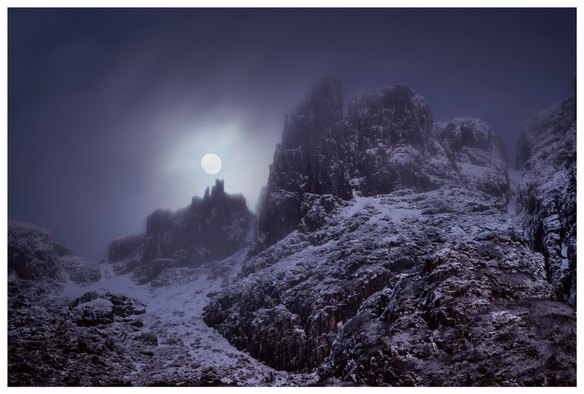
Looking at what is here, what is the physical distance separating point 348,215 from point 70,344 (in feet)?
210

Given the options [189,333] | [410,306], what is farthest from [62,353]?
[410,306]

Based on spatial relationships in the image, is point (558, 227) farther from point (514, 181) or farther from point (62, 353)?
point (514, 181)

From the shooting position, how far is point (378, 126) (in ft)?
379

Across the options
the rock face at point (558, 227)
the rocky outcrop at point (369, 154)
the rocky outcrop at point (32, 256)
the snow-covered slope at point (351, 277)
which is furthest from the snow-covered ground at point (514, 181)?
the rocky outcrop at point (32, 256)

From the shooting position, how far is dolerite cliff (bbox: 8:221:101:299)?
93.4 m

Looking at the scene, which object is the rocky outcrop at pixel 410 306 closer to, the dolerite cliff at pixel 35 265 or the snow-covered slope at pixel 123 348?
the snow-covered slope at pixel 123 348

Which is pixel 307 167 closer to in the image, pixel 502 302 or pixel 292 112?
pixel 292 112

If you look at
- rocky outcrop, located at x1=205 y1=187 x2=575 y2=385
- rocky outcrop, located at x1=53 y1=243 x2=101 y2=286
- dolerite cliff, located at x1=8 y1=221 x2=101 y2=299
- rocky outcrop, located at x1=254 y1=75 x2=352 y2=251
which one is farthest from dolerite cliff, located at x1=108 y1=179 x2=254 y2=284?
rocky outcrop, located at x1=205 y1=187 x2=575 y2=385

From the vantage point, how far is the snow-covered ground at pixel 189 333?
150 ft

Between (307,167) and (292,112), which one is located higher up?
(292,112)

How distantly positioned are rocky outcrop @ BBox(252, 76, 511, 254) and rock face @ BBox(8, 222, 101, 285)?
60.4 meters

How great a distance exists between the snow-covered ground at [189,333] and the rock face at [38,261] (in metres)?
5.37

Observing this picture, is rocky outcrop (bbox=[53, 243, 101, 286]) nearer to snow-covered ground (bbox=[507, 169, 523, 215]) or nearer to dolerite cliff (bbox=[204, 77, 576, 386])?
dolerite cliff (bbox=[204, 77, 576, 386])

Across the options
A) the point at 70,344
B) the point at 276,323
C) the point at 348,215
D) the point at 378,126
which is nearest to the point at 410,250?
the point at 276,323
